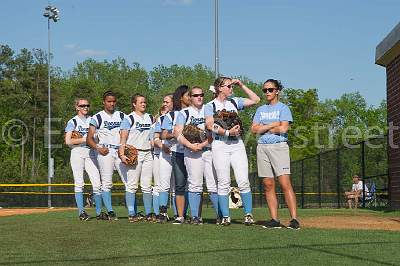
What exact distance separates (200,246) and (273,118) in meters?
2.75

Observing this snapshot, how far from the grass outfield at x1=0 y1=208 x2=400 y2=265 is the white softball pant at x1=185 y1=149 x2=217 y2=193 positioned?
105 cm

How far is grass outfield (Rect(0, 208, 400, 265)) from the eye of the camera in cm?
609

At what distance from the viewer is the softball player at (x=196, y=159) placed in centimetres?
1020

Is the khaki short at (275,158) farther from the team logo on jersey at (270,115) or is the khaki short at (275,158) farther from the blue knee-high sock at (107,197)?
the blue knee-high sock at (107,197)

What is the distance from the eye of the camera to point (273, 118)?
9289mm

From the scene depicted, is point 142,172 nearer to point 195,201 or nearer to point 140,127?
point 140,127

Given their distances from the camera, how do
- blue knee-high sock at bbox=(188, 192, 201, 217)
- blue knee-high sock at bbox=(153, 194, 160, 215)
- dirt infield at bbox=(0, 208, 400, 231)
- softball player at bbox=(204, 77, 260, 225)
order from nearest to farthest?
softball player at bbox=(204, 77, 260, 225), dirt infield at bbox=(0, 208, 400, 231), blue knee-high sock at bbox=(188, 192, 201, 217), blue knee-high sock at bbox=(153, 194, 160, 215)

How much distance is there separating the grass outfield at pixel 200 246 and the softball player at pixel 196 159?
1.05m

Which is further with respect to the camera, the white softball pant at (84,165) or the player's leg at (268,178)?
the white softball pant at (84,165)

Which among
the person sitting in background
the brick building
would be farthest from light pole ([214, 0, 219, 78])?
the brick building

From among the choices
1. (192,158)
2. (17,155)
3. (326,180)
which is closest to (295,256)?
(192,158)

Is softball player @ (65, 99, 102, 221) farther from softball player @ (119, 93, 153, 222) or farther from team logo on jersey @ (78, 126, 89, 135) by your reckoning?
softball player @ (119, 93, 153, 222)

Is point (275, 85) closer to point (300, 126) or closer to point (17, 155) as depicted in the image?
point (300, 126)

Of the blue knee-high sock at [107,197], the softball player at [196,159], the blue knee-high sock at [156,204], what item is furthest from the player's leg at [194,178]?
the blue knee-high sock at [107,197]
